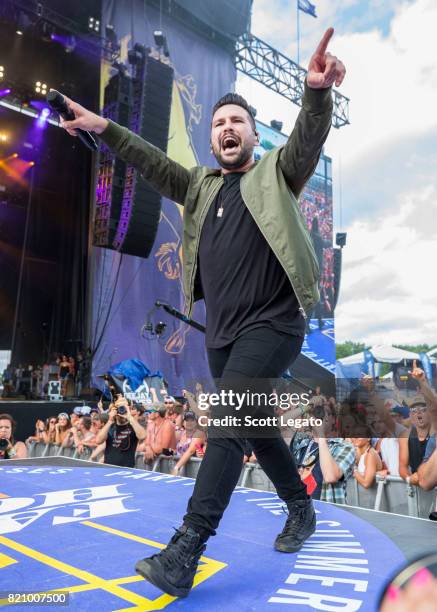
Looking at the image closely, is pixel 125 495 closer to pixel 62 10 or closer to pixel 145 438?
pixel 145 438

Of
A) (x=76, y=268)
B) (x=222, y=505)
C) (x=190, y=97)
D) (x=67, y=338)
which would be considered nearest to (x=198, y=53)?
(x=190, y=97)

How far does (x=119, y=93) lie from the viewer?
8.42 meters

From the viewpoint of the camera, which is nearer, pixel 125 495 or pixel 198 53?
pixel 125 495

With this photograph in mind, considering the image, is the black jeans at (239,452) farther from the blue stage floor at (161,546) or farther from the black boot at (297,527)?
the blue stage floor at (161,546)

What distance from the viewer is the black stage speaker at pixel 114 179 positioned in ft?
27.6

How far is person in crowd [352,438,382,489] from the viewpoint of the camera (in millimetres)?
2896

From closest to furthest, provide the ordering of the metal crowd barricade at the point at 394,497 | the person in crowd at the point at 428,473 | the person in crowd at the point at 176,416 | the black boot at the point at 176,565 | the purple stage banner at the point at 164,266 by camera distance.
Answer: the black boot at the point at 176,565, the person in crowd at the point at 428,473, the metal crowd barricade at the point at 394,497, the person in crowd at the point at 176,416, the purple stage banner at the point at 164,266

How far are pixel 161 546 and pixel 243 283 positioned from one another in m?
0.78

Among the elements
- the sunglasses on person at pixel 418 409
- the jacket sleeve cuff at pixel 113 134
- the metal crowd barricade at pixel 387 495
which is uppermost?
the jacket sleeve cuff at pixel 113 134

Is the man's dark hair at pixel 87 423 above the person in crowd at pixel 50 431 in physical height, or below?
above

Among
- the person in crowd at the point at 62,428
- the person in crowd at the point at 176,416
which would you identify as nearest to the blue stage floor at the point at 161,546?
the person in crowd at the point at 176,416

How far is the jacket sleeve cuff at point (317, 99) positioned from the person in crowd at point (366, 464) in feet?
7.34

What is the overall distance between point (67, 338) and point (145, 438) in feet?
21.2

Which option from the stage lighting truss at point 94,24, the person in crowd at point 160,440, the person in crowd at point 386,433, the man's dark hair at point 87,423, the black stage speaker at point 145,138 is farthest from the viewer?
the stage lighting truss at point 94,24
